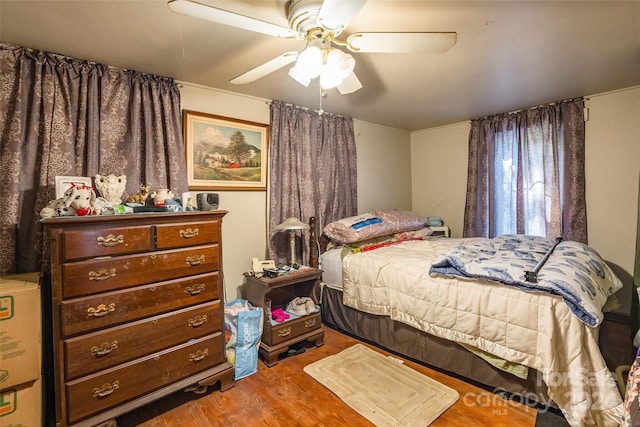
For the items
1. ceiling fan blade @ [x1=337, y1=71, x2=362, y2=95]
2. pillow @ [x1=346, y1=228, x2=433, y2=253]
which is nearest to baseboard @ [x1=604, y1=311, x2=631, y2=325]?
pillow @ [x1=346, y1=228, x2=433, y2=253]

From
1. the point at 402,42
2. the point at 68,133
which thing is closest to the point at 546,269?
the point at 402,42

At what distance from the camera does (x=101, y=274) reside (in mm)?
1640

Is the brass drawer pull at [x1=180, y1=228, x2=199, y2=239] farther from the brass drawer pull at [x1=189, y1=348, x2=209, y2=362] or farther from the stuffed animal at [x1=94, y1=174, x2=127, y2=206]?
the brass drawer pull at [x1=189, y1=348, x2=209, y2=362]

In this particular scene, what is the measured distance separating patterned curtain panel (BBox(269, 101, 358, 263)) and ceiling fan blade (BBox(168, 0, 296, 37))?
164 centimetres

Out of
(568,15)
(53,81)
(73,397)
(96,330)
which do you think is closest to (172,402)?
(73,397)

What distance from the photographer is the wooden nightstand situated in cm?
241

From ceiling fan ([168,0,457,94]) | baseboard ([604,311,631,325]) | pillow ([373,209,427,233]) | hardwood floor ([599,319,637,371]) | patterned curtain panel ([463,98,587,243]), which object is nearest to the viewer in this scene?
ceiling fan ([168,0,457,94])

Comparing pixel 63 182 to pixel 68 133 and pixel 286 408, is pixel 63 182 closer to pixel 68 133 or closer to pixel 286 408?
pixel 68 133

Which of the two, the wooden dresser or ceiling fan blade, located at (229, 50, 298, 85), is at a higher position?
ceiling fan blade, located at (229, 50, 298, 85)

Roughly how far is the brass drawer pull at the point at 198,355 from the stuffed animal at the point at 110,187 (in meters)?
1.10

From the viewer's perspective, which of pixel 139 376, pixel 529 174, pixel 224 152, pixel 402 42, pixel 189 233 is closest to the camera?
pixel 402 42

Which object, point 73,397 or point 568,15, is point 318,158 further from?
point 73,397

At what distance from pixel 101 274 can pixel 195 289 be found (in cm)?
53

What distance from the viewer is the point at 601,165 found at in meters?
3.17
